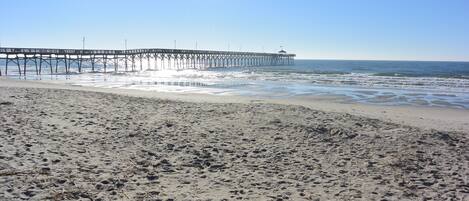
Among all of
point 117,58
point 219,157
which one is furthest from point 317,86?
point 117,58

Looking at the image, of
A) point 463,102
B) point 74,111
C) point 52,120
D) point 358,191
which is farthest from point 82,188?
point 463,102

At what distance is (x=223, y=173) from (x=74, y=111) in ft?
19.9

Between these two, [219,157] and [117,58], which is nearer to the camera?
[219,157]

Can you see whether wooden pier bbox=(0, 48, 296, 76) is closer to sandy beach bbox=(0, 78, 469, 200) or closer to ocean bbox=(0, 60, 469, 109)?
ocean bbox=(0, 60, 469, 109)

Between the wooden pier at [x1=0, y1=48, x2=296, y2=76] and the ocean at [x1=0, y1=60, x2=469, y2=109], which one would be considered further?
the wooden pier at [x1=0, y1=48, x2=296, y2=76]

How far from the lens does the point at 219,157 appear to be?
7.93 m

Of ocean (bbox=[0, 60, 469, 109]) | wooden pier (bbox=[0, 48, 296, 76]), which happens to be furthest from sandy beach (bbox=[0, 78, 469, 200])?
wooden pier (bbox=[0, 48, 296, 76])

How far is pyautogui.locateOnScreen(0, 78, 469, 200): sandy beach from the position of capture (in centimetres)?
612

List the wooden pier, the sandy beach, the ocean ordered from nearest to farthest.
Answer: the sandy beach < the ocean < the wooden pier

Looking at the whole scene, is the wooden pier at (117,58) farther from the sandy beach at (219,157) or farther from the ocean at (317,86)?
the sandy beach at (219,157)

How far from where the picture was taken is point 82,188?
5.89 meters

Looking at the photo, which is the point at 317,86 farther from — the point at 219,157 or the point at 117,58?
the point at 117,58

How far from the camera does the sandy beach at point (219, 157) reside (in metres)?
6.12

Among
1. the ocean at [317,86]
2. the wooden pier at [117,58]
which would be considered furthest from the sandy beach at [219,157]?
the wooden pier at [117,58]
